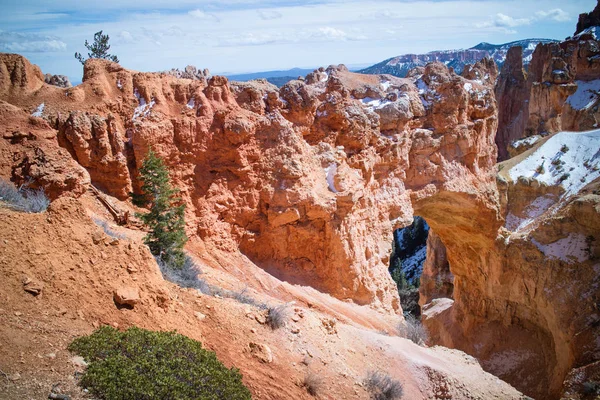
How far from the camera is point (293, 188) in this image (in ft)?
49.6

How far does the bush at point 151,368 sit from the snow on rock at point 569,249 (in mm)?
16567

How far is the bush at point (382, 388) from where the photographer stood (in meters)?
9.10

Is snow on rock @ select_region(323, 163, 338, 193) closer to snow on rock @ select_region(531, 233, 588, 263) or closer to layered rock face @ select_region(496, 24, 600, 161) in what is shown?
snow on rock @ select_region(531, 233, 588, 263)

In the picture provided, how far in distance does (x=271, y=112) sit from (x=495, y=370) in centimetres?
1537

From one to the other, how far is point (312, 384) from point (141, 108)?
9.41m

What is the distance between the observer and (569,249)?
61.6 feet

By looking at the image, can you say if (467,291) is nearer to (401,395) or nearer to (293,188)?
(293,188)

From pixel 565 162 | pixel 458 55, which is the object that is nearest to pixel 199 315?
pixel 565 162

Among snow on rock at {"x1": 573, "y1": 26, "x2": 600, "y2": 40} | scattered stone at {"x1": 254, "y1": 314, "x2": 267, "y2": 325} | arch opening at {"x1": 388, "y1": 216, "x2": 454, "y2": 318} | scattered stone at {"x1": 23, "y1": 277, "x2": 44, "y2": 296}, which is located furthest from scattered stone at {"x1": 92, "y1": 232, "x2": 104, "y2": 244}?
snow on rock at {"x1": 573, "y1": 26, "x2": 600, "y2": 40}

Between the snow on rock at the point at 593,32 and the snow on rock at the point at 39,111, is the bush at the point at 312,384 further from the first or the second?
the snow on rock at the point at 593,32

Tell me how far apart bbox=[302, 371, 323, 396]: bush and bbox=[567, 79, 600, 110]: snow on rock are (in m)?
41.1

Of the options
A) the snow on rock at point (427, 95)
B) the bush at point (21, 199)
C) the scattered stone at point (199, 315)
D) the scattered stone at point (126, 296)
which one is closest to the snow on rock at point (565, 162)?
the snow on rock at point (427, 95)

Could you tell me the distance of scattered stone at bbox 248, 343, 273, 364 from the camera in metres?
8.12

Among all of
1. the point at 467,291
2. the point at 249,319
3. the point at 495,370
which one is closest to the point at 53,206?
the point at 249,319
